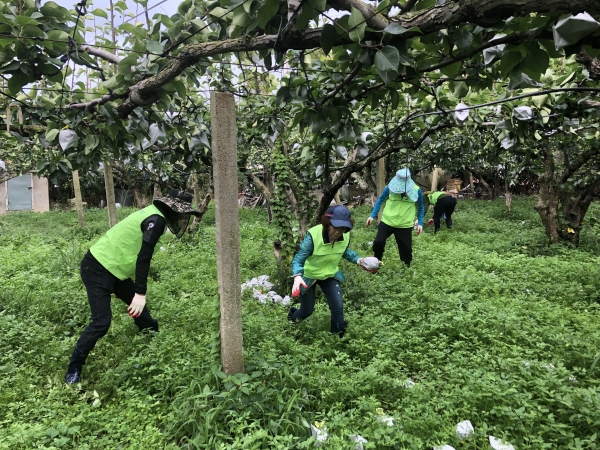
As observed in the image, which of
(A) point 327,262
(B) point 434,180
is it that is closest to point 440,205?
(B) point 434,180

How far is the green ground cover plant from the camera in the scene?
239 cm

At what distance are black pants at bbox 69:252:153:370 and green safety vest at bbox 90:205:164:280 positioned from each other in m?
0.06

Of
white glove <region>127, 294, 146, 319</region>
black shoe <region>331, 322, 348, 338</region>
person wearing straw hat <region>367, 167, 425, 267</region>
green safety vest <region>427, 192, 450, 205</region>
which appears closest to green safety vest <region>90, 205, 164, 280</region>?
white glove <region>127, 294, 146, 319</region>

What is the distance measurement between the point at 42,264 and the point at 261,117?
4.07 m

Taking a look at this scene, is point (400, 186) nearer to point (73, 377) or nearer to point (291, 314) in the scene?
point (291, 314)

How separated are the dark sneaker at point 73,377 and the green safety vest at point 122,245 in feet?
2.60

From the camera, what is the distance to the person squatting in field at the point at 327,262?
136 inches

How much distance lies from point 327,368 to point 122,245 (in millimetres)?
1884

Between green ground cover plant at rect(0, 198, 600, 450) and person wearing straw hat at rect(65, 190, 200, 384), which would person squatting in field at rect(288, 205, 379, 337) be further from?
person wearing straw hat at rect(65, 190, 200, 384)

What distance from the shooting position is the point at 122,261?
10.6ft

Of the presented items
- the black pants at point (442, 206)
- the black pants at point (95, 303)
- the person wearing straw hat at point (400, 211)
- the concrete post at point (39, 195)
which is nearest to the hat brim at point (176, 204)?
the black pants at point (95, 303)

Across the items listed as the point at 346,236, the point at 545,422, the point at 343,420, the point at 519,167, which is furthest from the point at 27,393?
the point at 519,167

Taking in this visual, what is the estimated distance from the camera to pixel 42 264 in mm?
6039

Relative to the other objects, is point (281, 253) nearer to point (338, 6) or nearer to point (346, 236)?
point (346, 236)
